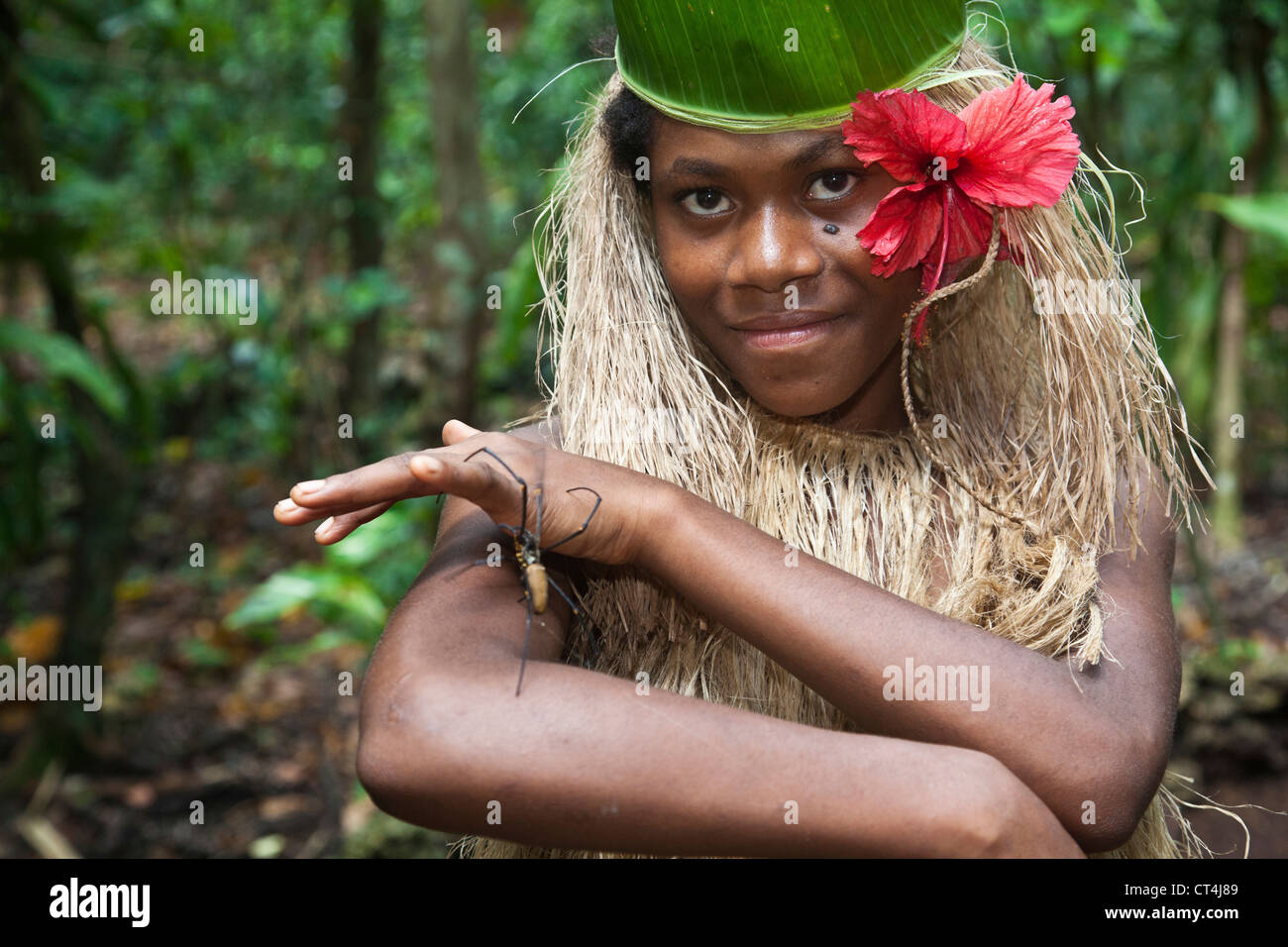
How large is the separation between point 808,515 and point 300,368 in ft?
12.6

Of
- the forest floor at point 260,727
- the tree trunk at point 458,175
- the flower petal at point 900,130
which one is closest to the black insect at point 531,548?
the flower petal at point 900,130

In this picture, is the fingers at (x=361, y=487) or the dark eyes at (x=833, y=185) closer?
the fingers at (x=361, y=487)

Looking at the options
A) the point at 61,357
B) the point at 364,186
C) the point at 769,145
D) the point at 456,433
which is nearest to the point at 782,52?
the point at 769,145

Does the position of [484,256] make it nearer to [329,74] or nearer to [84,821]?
[329,74]

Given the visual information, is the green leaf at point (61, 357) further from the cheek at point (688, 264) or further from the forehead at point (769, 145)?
the forehead at point (769, 145)

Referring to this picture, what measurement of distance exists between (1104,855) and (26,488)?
3473 millimetres

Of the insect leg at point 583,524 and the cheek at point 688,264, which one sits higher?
the cheek at point 688,264

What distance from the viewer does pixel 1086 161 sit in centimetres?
154

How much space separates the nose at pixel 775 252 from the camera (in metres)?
1.43

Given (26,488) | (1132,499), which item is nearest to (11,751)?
(26,488)

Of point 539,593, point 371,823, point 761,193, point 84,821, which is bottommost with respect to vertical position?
point 84,821

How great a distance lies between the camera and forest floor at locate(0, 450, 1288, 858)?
11.2ft
